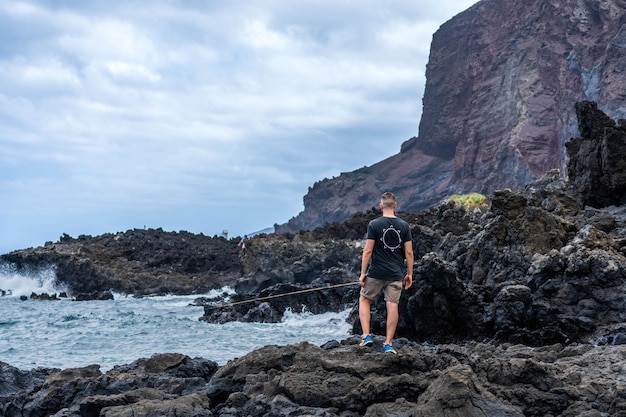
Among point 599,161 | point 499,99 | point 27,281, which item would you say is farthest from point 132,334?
point 499,99

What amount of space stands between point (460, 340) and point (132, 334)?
11400mm

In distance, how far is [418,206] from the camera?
103m

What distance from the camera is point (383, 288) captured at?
8234 mm

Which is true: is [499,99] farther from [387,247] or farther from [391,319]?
[391,319]

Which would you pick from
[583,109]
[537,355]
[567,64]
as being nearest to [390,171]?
[567,64]

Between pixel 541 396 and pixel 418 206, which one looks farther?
pixel 418 206

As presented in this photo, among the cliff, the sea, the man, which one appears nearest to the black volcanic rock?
the sea

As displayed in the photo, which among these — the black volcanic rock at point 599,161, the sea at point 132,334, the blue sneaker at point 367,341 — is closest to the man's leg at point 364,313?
the blue sneaker at point 367,341

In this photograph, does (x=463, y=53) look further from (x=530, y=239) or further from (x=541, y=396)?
(x=541, y=396)

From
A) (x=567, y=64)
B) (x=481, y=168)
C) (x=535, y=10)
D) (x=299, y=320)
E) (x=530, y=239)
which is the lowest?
(x=299, y=320)

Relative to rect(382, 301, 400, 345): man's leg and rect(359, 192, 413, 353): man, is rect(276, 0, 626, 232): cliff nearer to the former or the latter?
rect(359, 192, 413, 353): man

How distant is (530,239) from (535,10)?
254 ft

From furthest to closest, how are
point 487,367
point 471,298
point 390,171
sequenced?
point 390,171, point 471,298, point 487,367

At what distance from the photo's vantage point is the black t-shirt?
8094 mm
